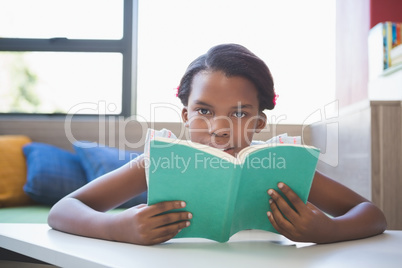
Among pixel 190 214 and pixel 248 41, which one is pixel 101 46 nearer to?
pixel 248 41

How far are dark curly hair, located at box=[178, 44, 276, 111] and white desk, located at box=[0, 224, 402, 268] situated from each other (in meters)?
0.40

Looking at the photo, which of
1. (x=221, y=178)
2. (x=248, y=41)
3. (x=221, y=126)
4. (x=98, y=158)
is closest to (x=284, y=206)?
(x=221, y=178)

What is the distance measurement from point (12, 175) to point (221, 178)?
70.5 inches

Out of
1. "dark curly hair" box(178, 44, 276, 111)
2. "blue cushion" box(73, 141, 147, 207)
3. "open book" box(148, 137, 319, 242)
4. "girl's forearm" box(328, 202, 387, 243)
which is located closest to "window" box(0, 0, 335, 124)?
"blue cushion" box(73, 141, 147, 207)

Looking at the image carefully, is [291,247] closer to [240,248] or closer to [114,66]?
[240,248]

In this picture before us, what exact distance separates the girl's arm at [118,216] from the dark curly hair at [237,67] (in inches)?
10.9

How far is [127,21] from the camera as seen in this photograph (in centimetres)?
293

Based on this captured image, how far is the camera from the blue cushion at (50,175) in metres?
2.09

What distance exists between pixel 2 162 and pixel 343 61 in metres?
2.42

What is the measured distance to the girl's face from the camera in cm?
100

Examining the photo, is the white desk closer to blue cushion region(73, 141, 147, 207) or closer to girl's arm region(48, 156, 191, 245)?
girl's arm region(48, 156, 191, 245)

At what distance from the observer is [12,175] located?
2.17m

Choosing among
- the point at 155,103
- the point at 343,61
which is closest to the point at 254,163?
the point at 155,103

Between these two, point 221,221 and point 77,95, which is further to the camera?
point 77,95
